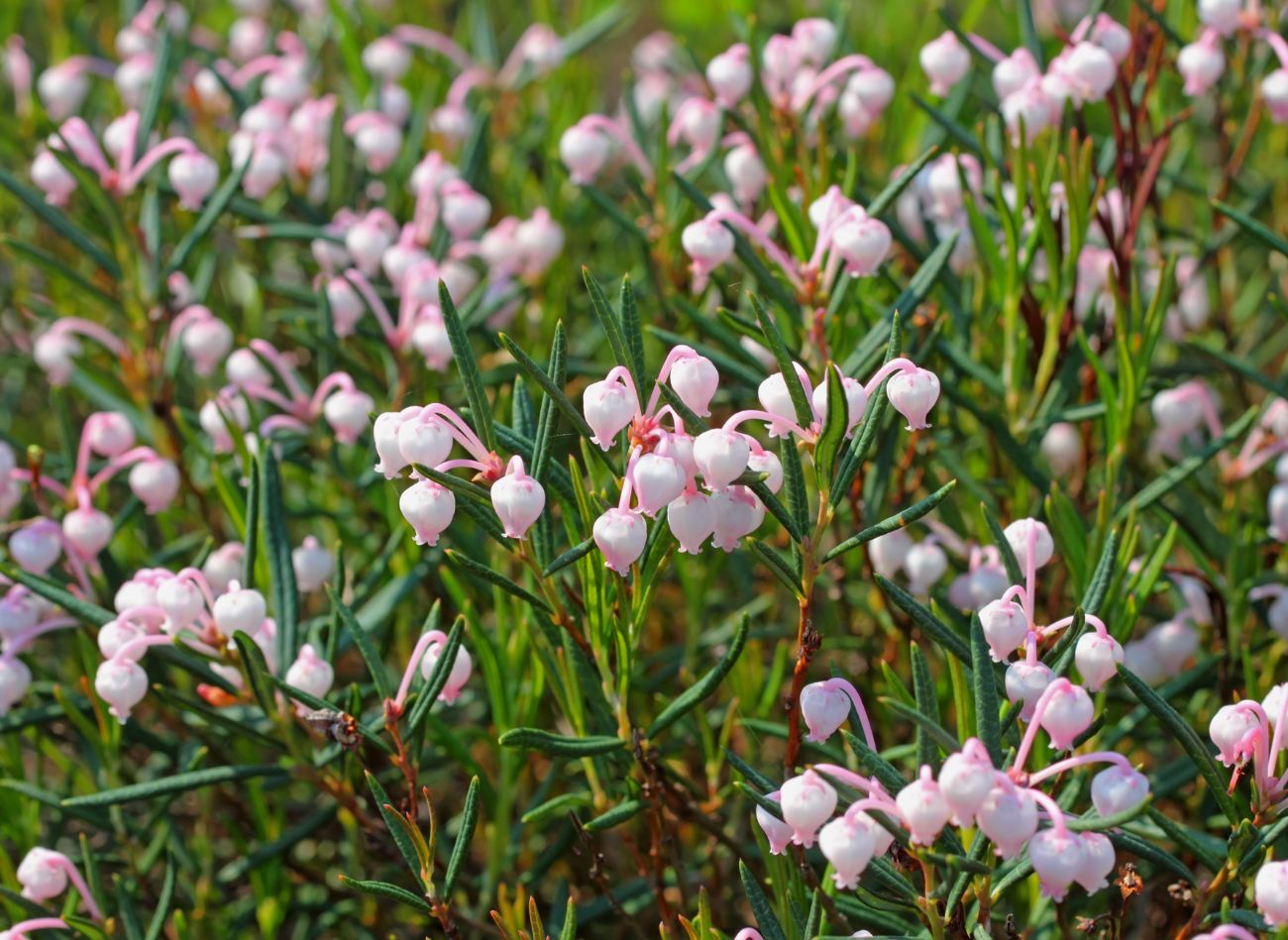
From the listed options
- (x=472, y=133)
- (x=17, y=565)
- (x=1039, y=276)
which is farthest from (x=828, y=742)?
(x=472, y=133)

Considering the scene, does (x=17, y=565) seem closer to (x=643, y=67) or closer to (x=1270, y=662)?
(x=1270, y=662)

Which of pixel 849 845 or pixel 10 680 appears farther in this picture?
pixel 10 680

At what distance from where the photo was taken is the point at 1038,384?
1446 mm

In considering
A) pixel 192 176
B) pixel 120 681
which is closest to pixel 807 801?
pixel 120 681

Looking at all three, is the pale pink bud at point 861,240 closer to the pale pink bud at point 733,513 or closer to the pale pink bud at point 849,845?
the pale pink bud at point 733,513

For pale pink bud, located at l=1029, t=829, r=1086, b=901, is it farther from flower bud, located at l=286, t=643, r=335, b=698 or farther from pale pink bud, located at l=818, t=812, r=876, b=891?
Answer: flower bud, located at l=286, t=643, r=335, b=698

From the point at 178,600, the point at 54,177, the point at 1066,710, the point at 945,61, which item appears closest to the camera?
the point at 1066,710

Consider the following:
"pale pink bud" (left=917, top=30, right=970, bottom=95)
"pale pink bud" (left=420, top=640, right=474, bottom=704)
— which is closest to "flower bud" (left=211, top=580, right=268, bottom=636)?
"pale pink bud" (left=420, top=640, right=474, bottom=704)

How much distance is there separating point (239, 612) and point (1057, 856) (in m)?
0.67

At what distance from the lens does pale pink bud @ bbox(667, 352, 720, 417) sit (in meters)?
0.96

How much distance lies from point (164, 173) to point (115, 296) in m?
0.32

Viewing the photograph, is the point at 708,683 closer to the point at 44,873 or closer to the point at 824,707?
the point at 824,707

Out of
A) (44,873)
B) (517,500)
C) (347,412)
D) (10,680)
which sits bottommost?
(44,873)

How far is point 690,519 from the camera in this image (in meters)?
0.95
